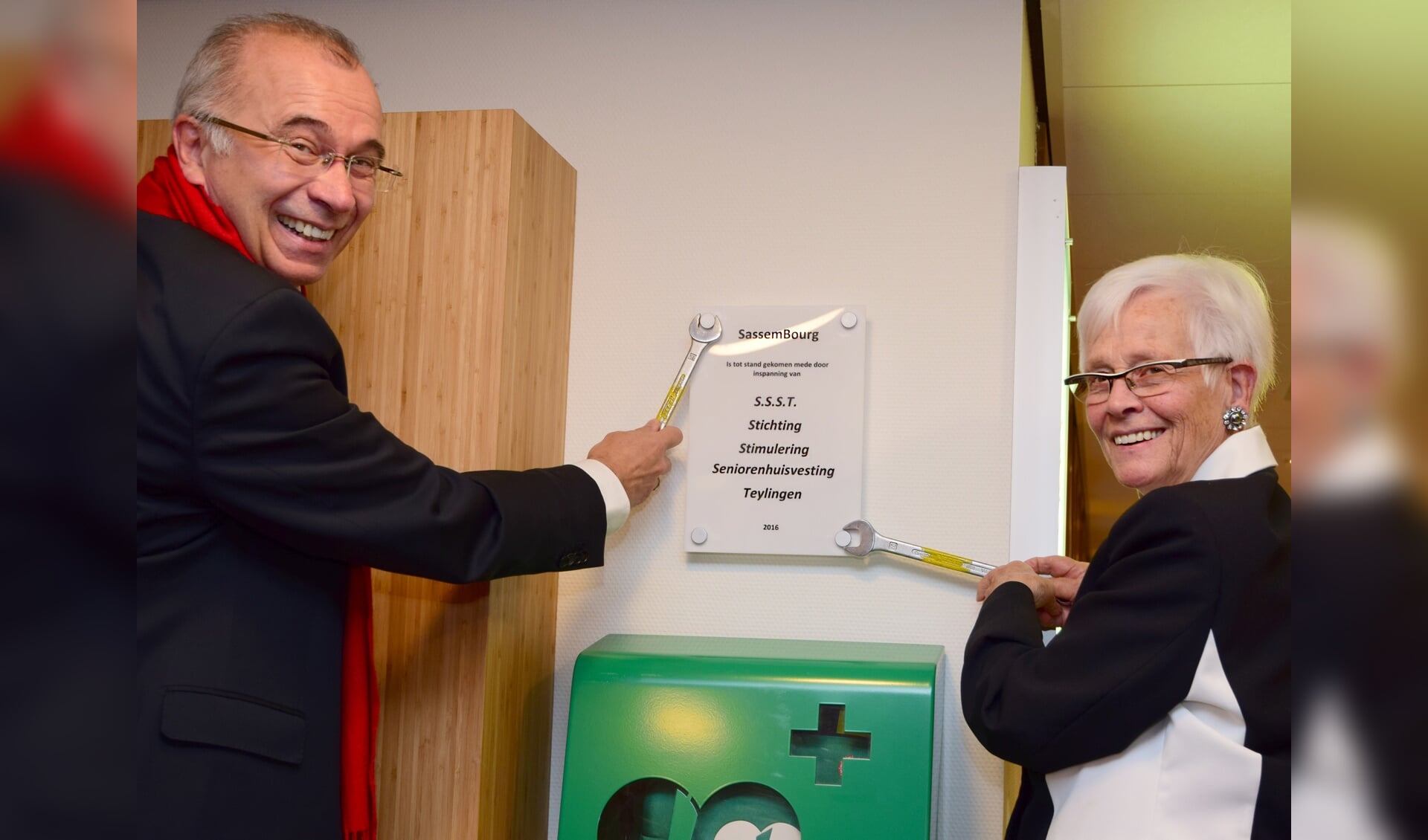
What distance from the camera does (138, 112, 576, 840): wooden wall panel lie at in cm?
179

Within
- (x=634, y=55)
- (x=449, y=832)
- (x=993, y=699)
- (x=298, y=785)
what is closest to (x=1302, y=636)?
(x=993, y=699)

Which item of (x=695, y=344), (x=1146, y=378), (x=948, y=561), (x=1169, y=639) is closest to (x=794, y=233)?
(x=695, y=344)

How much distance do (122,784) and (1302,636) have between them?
171 mm

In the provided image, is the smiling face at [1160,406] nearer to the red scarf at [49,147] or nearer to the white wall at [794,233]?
the white wall at [794,233]

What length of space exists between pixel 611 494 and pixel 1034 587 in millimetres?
630

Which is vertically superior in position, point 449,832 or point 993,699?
point 993,699

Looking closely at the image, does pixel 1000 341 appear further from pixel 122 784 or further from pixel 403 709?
pixel 122 784

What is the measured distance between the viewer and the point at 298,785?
52.6 inches

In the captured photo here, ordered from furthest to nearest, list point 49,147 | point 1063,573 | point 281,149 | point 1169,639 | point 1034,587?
point 1063,573, point 1034,587, point 281,149, point 1169,639, point 49,147

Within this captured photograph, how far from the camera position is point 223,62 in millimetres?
1431

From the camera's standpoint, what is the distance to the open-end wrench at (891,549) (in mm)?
1901

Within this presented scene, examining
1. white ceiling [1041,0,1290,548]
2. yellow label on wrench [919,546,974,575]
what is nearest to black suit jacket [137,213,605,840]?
yellow label on wrench [919,546,974,575]

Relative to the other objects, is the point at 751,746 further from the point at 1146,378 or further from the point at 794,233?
the point at 794,233

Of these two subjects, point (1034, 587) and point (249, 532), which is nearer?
point (249, 532)
